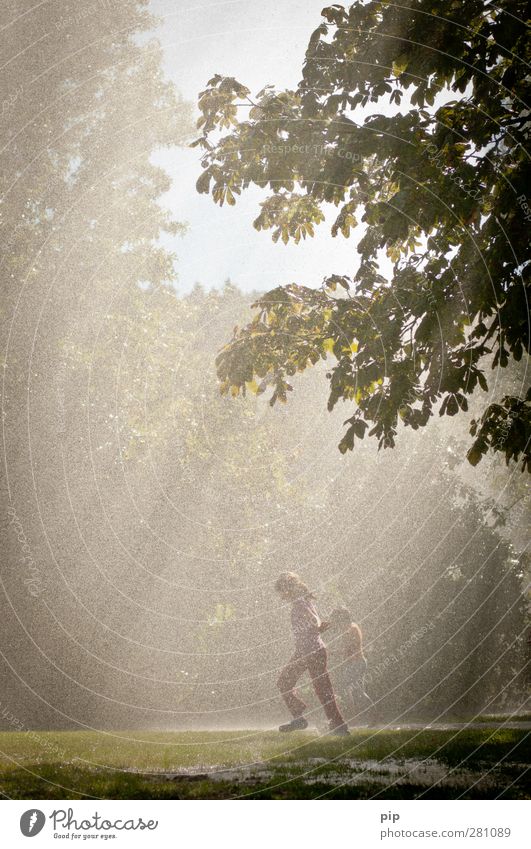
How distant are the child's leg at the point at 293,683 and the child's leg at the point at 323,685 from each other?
0.39 feet

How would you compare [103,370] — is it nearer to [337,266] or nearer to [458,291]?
[337,266]

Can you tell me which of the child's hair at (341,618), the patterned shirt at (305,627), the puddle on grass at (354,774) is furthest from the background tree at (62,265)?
the puddle on grass at (354,774)

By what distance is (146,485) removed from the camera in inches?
509

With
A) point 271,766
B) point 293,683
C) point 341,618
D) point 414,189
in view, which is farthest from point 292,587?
point 414,189

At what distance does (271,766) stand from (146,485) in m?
8.14

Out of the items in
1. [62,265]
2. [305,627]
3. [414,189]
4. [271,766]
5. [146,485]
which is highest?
[62,265]

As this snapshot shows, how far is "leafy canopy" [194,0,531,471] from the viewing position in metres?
5.03

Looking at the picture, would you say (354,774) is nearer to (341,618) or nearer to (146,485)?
(341,618)

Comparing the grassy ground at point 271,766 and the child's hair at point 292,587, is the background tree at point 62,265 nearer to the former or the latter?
the grassy ground at point 271,766

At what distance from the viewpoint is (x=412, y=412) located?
5535mm

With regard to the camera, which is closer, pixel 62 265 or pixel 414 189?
pixel 414 189
